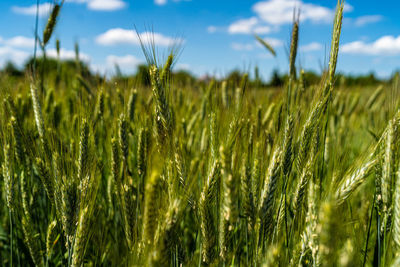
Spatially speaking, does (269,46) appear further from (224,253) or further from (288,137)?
(224,253)

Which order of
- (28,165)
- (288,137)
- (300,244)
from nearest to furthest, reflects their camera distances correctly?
1. (300,244)
2. (288,137)
3. (28,165)

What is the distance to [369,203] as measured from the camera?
1.55 meters

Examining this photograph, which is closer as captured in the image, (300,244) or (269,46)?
(300,244)

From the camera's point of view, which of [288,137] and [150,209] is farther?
[288,137]

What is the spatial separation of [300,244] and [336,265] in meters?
0.12

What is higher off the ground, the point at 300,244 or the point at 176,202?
the point at 176,202

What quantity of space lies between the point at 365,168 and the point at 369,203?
668mm

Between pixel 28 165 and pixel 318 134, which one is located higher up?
pixel 318 134

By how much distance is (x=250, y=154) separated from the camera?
1442 mm

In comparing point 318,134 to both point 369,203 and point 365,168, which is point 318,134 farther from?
point 369,203

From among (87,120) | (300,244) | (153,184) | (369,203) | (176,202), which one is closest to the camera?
(153,184)

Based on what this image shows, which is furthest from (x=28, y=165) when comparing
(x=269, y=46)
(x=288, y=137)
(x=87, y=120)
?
(x=269, y=46)

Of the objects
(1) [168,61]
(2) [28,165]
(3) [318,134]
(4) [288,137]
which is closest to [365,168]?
(4) [288,137]

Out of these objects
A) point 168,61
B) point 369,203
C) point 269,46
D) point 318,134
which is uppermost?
point 269,46
